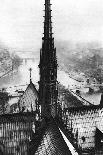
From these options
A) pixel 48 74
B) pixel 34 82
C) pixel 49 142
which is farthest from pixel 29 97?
pixel 34 82

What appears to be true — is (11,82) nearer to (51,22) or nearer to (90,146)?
(90,146)

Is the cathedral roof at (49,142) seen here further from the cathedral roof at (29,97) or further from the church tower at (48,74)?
the cathedral roof at (29,97)

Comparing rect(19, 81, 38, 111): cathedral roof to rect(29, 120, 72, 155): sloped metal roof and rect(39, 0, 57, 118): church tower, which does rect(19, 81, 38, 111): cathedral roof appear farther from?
rect(29, 120, 72, 155): sloped metal roof

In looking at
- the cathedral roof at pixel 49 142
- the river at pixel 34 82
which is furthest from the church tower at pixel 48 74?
the river at pixel 34 82

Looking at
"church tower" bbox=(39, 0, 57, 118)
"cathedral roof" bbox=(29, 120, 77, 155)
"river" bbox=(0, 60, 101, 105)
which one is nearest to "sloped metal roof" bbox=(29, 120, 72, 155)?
"cathedral roof" bbox=(29, 120, 77, 155)

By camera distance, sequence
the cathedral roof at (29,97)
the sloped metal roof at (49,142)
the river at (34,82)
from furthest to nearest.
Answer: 1. the river at (34,82)
2. the cathedral roof at (29,97)
3. the sloped metal roof at (49,142)

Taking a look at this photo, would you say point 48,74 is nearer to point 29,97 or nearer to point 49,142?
point 49,142
